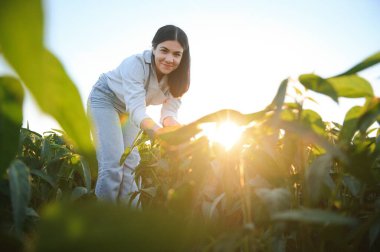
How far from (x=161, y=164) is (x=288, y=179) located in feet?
1.58

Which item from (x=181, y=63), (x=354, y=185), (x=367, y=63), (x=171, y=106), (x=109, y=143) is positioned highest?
(x=181, y=63)

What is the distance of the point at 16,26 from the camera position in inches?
7.8

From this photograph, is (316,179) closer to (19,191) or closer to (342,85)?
(342,85)

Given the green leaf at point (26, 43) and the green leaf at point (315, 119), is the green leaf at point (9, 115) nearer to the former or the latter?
the green leaf at point (26, 43)

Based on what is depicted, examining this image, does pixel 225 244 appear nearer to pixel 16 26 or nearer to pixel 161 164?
pixel 16 26

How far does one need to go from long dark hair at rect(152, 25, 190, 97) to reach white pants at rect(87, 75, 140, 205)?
439 millimetres

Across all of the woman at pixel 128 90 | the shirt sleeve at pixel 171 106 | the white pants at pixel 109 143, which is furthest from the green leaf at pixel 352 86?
the shirt sleeve at pixel 171 106

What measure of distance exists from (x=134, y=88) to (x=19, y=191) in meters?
1.49

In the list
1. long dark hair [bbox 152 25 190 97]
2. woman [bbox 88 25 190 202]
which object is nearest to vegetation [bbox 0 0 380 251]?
woman [bbox 88 25 190 202]

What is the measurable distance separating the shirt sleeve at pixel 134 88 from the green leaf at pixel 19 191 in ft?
3.75

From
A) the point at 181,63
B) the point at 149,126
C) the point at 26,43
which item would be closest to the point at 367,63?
the point at 26,43

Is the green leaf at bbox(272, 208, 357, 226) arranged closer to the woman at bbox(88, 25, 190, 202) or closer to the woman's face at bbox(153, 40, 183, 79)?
the woman at bbox(88, 25, 190, 202)

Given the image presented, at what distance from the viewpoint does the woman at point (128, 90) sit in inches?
87.5

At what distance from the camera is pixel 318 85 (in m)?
0.55
